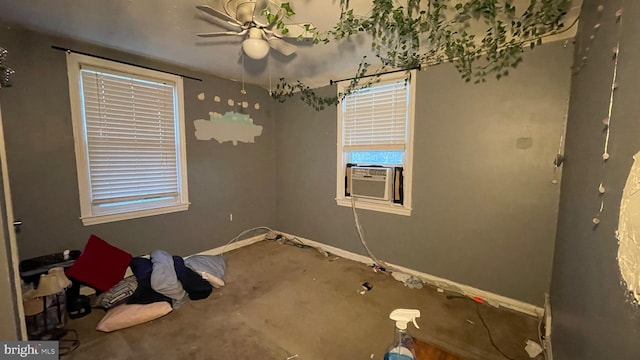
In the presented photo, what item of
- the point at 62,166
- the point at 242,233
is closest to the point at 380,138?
the point at 242,233

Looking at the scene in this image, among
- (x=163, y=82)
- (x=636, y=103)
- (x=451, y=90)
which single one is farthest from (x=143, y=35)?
(x=636, y=103)

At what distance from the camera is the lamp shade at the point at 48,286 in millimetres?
1894

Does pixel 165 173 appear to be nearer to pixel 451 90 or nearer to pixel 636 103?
pixel 451 90

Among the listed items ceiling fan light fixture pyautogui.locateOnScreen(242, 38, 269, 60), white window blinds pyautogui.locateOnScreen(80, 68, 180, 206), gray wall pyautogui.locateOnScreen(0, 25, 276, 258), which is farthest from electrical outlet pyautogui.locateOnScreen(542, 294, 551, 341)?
white window blinds pyautogui.locateOnScreen(80, 68, 180, 206)

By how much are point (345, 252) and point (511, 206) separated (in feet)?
6.34

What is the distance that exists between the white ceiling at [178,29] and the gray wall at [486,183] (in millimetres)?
605

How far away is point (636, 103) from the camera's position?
0.81m

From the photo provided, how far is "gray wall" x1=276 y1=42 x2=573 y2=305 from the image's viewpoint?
215 centimetres

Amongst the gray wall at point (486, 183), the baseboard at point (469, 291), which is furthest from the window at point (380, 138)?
the baseboard at point (469, 291)

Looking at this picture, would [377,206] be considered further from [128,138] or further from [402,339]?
[128,138]

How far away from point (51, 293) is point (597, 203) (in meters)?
3.27

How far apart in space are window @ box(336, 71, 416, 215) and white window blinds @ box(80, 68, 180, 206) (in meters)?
2.07

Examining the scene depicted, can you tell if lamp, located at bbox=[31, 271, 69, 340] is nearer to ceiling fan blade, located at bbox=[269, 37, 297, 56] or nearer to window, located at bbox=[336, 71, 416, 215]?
ceiling fan blade, located at bbox=[269, 37, 297, 56]

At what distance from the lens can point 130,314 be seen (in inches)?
83.2
